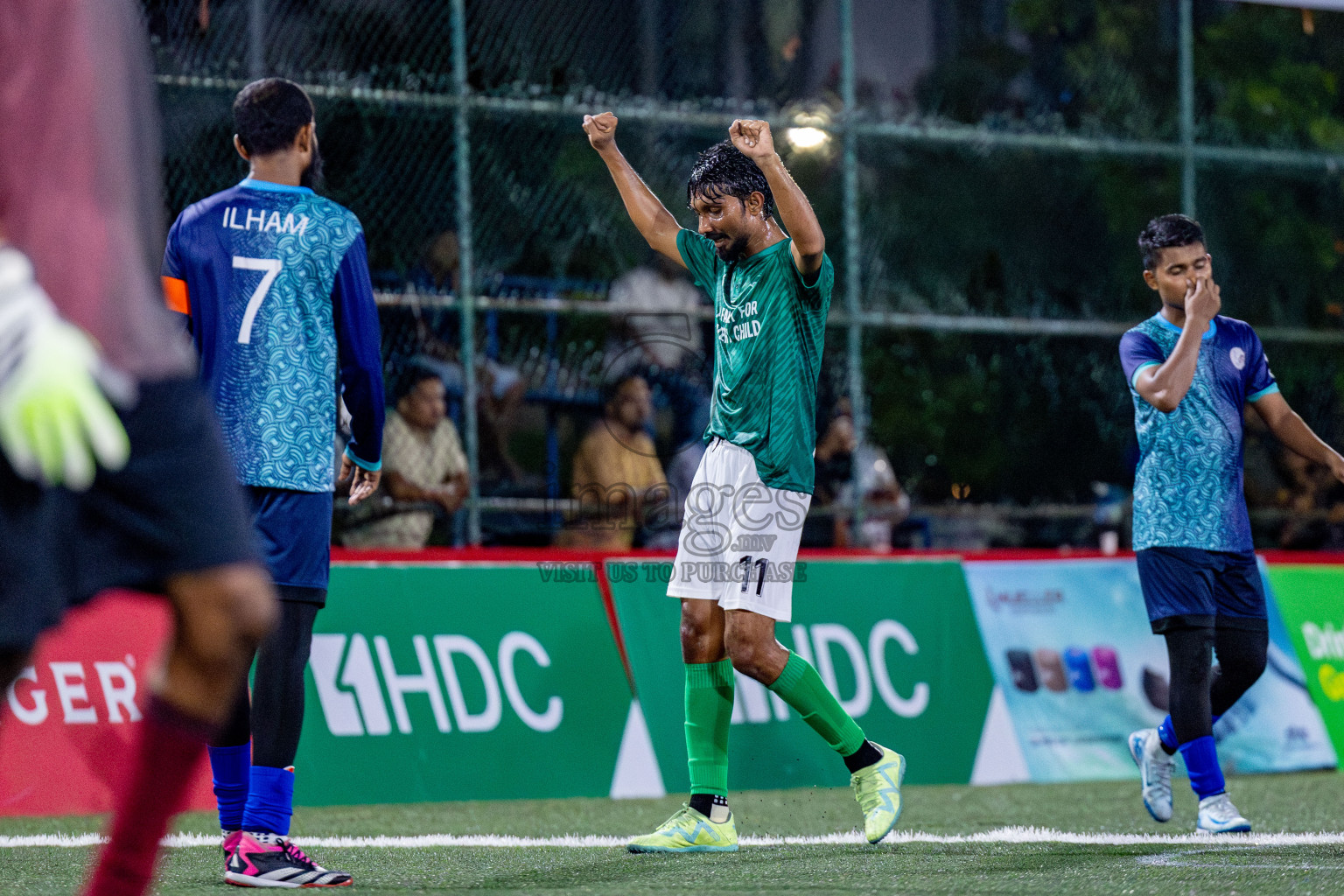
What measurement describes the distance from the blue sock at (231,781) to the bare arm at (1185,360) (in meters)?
3.15

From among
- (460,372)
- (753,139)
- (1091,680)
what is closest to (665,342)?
(460,372)

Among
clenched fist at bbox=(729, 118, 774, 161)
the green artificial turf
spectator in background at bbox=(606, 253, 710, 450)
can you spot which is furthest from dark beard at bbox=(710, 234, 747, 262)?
spectator in background at bbox=(606, 253, 710, 450)

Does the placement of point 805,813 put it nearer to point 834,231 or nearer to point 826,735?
point 826,735

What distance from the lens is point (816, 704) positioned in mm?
5113

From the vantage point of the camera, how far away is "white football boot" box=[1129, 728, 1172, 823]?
5992mm

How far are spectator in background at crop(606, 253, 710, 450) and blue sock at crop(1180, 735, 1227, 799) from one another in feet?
14.5

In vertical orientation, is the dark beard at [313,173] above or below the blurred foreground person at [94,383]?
above

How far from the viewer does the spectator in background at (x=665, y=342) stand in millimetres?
9695

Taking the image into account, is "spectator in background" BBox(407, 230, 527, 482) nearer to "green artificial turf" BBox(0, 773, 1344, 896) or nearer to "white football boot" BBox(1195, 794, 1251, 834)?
"green artificial turf" BBox(0, 773, 1344, 896)

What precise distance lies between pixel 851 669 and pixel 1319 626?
2933 millimetres

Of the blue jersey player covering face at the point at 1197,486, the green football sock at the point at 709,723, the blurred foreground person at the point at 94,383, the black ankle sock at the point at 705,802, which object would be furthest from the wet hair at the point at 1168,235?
the blurred foreground person at the point at 94,383

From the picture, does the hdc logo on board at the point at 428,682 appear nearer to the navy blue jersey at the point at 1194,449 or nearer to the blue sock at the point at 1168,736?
the blue sock at the point at 1168,736

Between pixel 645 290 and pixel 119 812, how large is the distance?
7361 millimetres

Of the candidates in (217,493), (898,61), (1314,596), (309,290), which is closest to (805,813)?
(309,290)
